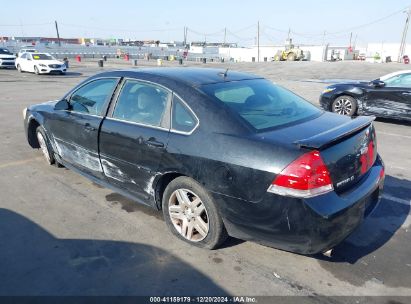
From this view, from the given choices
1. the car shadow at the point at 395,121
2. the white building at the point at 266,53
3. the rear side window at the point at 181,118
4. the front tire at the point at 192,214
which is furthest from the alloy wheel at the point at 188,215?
the white building at the point at 266,53

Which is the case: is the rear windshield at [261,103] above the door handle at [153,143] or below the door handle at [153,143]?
above

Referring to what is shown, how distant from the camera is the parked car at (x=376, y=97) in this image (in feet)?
28.2

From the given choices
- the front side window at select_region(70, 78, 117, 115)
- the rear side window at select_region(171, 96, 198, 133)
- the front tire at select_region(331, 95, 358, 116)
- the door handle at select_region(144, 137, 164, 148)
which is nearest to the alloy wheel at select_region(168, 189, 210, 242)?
the door handle at select_region(144, 137, 164, 148)

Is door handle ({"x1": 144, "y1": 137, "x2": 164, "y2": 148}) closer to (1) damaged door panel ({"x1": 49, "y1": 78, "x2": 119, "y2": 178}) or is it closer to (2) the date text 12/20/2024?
(1) damaged door panel ({"x1": 49, "y1": 78, "x2": 119, "y2": 178})

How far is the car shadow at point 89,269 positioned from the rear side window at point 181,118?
1.18 meters

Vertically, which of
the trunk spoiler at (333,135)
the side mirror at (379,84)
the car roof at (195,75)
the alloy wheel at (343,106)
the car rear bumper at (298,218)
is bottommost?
the alloy wheel at (343,106)

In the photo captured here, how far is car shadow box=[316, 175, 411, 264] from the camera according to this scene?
10.8ft

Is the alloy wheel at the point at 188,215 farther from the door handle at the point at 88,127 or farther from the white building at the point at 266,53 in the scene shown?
the white building at the point at 266,53

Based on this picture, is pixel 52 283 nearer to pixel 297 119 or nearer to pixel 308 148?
pixel 308 148

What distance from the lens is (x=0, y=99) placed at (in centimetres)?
1298

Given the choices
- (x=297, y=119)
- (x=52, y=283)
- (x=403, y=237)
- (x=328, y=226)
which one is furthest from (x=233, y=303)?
(x=403, y=237)

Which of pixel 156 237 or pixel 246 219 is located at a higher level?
pixel 246 219

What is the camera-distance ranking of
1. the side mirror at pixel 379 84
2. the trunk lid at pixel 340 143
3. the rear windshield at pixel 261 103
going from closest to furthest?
the trunk lid at pixel 340 143 < the rear windshield at pixel 261 103 < the side mirror at pixel 379 84

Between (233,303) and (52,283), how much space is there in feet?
4.83
